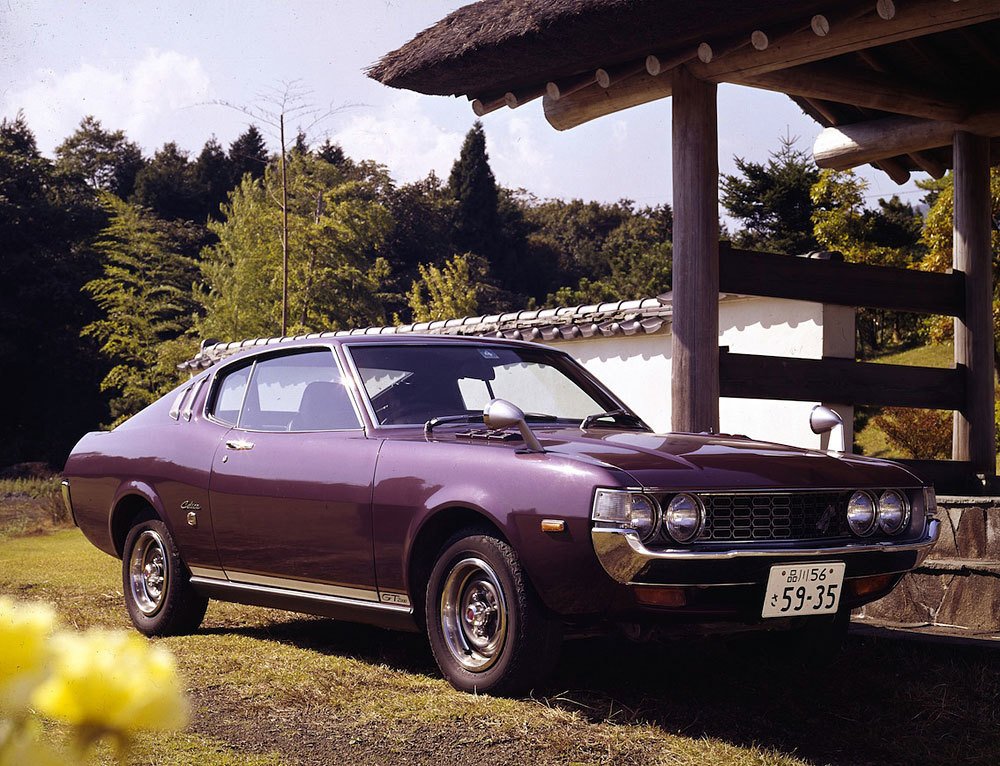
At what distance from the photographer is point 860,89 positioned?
779cm

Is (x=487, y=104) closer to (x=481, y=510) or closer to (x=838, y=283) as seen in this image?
(x=838, y=283)

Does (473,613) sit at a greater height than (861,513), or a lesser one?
lesser

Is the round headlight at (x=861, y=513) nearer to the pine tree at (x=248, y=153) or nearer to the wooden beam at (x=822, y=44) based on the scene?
the wooden beam at (x=822, y=44)

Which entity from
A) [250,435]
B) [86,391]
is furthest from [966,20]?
[86,391]

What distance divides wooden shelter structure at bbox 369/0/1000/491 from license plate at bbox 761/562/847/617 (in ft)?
8.49

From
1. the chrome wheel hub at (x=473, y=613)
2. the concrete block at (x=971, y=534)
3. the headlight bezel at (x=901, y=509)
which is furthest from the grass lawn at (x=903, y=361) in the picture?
the chrome wheel hub at (x=473, y=613)

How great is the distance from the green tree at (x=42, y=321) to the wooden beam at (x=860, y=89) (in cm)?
3553

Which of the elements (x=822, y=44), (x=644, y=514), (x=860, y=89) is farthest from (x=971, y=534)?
(x=644, y=514)

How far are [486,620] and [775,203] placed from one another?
107 ft

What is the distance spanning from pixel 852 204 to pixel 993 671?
990 inches

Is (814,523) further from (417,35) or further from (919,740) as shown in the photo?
(417,35)

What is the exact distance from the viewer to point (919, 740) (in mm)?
4238

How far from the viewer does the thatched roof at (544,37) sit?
6605 millimetres

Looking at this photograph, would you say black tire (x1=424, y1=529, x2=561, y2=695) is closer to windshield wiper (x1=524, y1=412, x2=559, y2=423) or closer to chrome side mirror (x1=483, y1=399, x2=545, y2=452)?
chrome side mirror (x1=483, y1=399, x2=545, y2=452)
